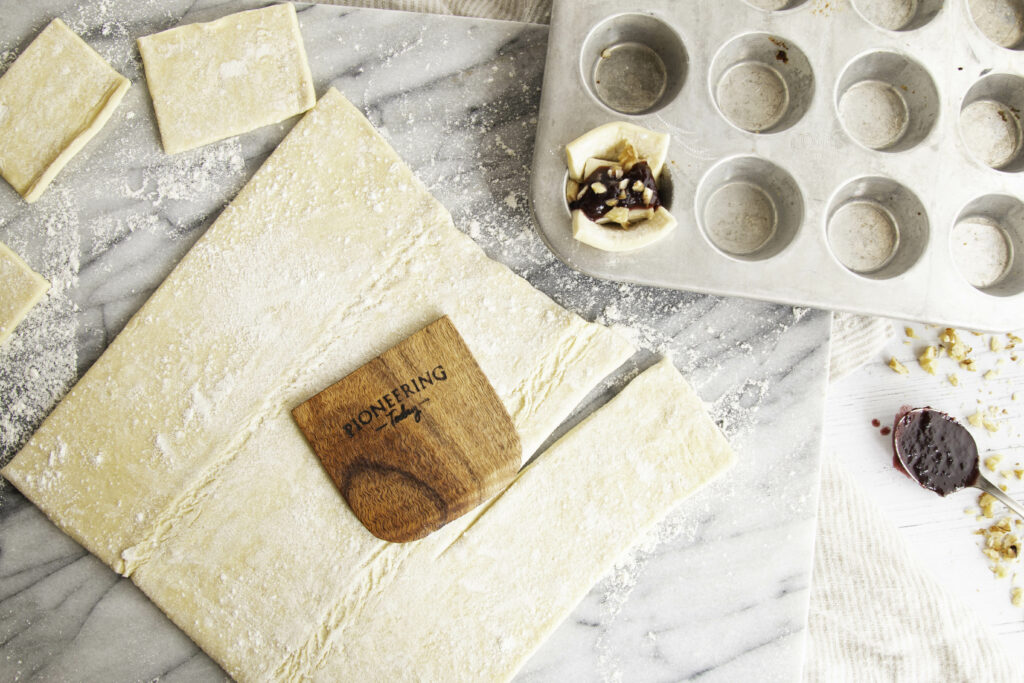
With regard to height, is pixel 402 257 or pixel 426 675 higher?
pixel 402 257

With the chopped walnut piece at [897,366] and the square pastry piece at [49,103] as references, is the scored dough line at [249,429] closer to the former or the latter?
the square pastry piece at [49,103]

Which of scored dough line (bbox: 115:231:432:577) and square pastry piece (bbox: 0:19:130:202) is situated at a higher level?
square pastry piece (bbox: 0:19:130:202)

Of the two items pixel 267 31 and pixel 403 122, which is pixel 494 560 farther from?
pixel 267 31

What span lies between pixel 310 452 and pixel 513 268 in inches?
26.4

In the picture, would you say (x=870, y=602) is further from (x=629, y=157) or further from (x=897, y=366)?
(x=629, y=157)

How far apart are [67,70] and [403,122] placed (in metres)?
0.84

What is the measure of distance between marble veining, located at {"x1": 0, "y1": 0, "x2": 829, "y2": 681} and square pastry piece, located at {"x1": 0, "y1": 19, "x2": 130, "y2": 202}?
0.15ft

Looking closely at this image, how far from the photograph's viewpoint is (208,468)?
5.13ft

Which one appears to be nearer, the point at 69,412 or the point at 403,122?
the point at 69,412

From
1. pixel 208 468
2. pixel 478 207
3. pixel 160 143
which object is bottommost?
pixel 208 468

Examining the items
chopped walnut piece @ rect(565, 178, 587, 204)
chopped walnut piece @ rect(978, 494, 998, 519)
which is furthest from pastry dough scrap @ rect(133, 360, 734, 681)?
chopped walnut piece @ rect(978, 494, 998, 519)

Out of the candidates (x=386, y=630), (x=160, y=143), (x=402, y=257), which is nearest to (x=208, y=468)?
(x=386, y=630)

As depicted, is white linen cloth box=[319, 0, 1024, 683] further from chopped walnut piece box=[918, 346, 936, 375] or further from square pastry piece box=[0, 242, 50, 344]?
square pastry piece box=[0, 242, 50, 344]

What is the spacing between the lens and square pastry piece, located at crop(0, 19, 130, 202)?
63.9 inches
